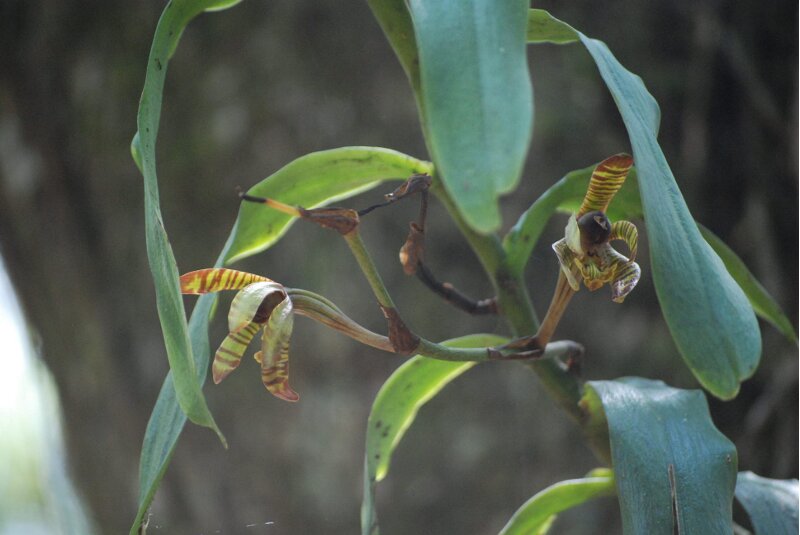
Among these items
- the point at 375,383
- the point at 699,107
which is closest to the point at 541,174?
the point at 699,107

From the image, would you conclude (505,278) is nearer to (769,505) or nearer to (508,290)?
(508,290)

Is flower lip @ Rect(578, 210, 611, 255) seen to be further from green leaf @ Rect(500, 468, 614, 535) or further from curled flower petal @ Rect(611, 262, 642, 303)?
green leaf @ Rect(500, 468, 614, 535)

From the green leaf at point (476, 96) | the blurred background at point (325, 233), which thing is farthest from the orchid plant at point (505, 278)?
the blurred background at point (325, 233)

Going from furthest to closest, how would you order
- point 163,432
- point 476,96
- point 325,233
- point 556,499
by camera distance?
1. point 325,233
2. point 556,499
3. point 163,432
4. point 476,96

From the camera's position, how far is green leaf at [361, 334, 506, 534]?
449 millimetres

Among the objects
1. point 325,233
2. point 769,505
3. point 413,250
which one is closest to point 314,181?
point 413,250

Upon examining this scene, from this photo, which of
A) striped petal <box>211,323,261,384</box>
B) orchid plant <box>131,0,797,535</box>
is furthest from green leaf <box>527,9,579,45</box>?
striped petal <box>211,323,261,384</box>

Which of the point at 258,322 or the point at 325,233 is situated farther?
the point at 325,233

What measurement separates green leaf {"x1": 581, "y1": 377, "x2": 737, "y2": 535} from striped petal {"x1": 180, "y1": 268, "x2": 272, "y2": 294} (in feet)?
0.62

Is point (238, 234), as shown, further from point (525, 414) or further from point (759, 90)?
point (759, 90)

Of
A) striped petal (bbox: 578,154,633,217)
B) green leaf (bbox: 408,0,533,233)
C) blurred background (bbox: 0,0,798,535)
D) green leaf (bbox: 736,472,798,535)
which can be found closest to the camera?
green leaf (bbox: 408,0,533,233)

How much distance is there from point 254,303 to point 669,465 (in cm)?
20

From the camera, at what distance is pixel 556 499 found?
0.47 metres

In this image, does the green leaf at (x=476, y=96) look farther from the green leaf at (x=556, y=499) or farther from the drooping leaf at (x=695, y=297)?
the green leaf at (x=556, y=499)
